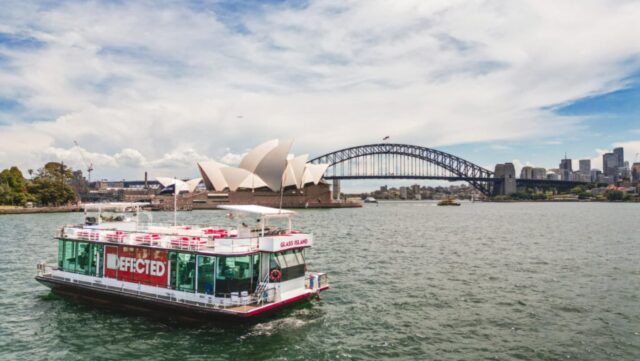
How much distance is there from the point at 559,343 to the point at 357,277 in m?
11.6

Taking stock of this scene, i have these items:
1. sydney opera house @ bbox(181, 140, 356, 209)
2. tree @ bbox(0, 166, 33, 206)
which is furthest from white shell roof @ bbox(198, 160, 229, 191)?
tree @ bbox(0, 166, 33, 206)

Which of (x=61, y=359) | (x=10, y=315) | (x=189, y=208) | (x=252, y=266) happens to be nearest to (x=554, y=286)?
(x=252, y=266)

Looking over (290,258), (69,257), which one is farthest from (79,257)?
(290,258)

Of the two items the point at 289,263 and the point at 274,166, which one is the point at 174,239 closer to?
the point at 289,263

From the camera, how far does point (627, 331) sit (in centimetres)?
1642

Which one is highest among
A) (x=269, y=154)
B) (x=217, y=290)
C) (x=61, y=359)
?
(x=269, y=154)

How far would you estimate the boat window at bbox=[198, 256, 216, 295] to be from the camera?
53.3 feet

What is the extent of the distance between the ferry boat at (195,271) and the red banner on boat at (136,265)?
0.12 feet

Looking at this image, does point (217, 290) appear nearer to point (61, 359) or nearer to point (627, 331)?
point (61, 359)

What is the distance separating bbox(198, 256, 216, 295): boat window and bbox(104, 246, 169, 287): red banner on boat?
164 centimetres

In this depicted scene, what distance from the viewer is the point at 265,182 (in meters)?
118

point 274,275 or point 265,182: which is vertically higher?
point 265,182

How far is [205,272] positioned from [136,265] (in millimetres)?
3562

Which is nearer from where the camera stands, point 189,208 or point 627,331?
point 627,331
